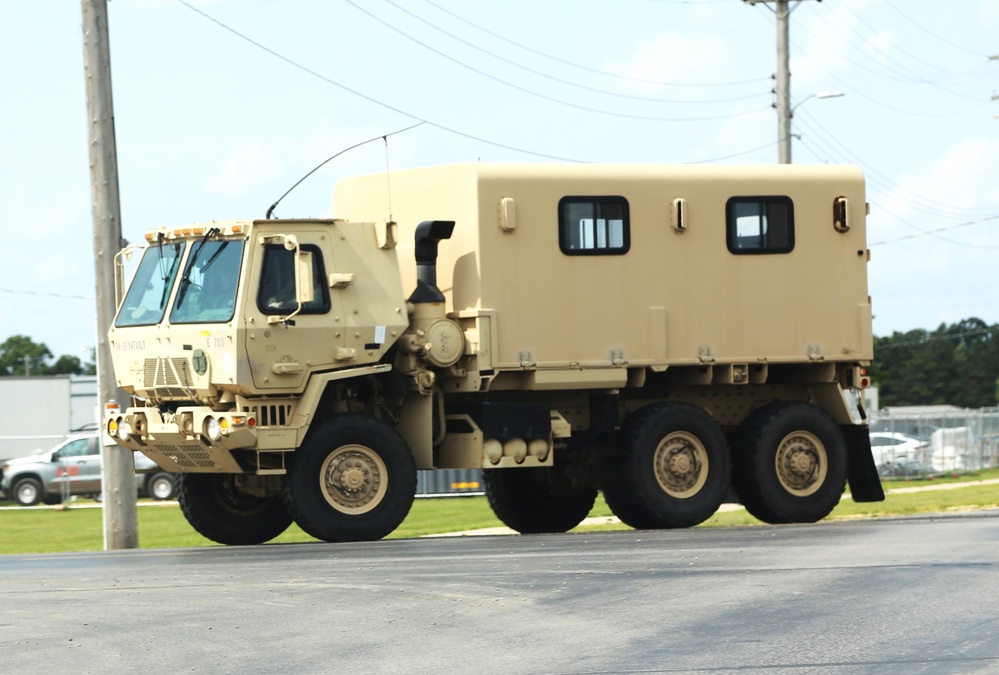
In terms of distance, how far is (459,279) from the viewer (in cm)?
1716

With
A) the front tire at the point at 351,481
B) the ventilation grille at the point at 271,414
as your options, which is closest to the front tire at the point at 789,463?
the front tire at the point at 351,481

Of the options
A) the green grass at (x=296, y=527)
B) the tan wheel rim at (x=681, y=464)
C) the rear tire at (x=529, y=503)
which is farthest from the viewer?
the green grass at (x=296, y=527)

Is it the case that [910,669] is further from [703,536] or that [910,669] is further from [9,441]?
[9,441]

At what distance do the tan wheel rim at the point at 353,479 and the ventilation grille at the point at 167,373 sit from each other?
153cm

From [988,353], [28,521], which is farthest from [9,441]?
[988,353]

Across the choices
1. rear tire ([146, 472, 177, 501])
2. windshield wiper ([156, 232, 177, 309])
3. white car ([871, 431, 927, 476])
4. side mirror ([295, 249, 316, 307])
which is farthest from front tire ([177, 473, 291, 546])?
white car ([871, 431, 927, 476])

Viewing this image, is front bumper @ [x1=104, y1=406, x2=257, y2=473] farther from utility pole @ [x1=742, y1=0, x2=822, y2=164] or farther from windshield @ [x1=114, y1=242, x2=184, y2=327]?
utility pole @ [x1=742, y1=0, x2=822, y2=164]

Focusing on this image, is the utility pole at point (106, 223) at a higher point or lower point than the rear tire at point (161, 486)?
higher

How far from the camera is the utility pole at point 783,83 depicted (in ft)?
114

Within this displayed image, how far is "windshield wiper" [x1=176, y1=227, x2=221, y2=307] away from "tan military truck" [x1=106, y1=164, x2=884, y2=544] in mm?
25

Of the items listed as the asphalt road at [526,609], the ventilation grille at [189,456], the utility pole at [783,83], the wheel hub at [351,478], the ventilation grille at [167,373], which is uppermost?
the utility pole at [783,83]

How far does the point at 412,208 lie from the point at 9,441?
108ft

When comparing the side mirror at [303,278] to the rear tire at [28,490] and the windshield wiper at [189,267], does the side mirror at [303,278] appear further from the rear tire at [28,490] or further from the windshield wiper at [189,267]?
the rear tire at [28,490]

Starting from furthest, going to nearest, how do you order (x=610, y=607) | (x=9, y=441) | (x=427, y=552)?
(x=9, y=441) → (x=427, y=552) → (x=610, y=607)
